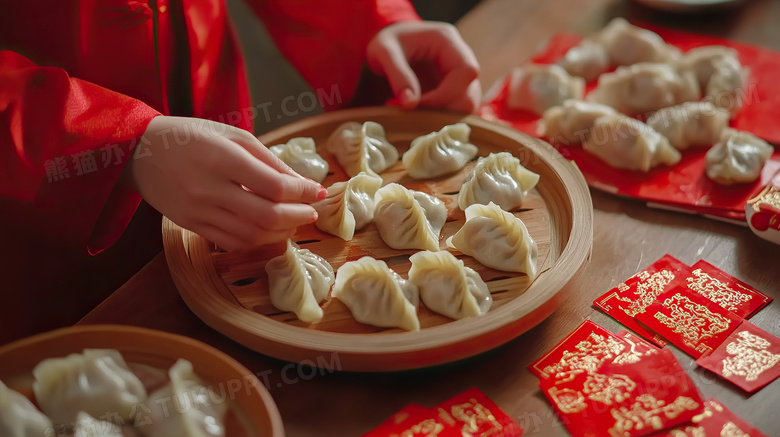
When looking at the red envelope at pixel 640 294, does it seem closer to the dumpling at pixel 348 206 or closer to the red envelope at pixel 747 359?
the red envelope at pixel 747 359

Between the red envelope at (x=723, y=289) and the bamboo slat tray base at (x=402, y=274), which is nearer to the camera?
the bamboo slat tray base at (x=402, y=274)

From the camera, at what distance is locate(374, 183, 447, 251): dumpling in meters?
1.59

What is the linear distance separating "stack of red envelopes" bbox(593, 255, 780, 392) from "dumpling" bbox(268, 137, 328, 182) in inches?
31.8

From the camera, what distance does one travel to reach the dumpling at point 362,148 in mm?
1829

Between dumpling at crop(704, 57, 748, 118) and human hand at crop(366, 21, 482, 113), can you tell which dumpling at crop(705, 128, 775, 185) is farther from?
human hand at crop(366, 21, 482, 113)

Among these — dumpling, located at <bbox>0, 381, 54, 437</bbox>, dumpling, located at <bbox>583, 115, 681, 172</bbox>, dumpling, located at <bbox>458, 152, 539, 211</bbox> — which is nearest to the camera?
dumpling, located at <bbox>0, 381, 54, 437</bbox>

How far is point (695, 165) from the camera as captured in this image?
78.8 inches

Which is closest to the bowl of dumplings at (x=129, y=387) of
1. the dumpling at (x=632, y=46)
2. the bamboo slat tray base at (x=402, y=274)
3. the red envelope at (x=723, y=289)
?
the bamboo slat tray base at (x=402, y=274)

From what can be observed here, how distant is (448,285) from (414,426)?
1.02 ft

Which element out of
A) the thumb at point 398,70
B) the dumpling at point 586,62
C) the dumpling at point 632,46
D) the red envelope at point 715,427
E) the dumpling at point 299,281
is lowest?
the red envelope at point 715,427

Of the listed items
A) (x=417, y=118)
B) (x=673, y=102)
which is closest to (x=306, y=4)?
(x=417, y=118)

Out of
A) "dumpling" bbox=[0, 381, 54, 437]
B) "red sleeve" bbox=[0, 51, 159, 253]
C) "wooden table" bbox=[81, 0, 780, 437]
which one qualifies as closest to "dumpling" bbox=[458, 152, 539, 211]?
"wooden table" bbox=[81, 0, 780, 437]

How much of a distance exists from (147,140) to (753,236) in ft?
4.93

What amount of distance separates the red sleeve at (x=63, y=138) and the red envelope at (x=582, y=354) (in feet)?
3.18
